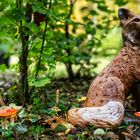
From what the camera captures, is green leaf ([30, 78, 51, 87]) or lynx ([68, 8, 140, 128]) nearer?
lynx ([68, 8, 140, 128])

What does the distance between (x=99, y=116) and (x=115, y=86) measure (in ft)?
1.50

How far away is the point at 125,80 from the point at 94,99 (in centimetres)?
41

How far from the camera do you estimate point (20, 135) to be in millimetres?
3939

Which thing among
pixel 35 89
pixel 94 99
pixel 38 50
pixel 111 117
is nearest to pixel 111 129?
pixel 111 117

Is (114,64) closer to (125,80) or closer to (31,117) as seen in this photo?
(125,80)

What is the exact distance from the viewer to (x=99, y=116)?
13.0 ft

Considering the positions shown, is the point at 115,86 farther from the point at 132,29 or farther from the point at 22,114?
the point at 22,114

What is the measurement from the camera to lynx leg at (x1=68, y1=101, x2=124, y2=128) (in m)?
3.96

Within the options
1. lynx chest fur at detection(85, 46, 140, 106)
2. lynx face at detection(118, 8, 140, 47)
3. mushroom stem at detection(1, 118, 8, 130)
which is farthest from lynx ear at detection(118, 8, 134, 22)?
mushroom stem at detection(1, 118, 8, 130)

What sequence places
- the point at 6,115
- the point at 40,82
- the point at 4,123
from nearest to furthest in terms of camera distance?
the point at 6,115
the point at 4,123
the point at 40,82

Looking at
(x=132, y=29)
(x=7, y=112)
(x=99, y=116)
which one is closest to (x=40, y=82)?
(x=7, y=112)

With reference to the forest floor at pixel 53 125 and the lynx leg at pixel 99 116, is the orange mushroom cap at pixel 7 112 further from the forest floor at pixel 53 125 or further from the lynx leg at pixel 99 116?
the lynx leg at pixel 99 116

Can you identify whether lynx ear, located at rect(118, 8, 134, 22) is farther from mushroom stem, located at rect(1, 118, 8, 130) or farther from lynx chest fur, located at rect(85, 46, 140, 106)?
mushroom stem, located at rect(1, 118, 8, 130)

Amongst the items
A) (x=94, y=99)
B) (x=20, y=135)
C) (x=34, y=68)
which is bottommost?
(x=20, y=135)
